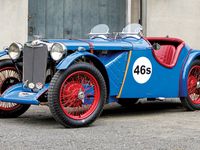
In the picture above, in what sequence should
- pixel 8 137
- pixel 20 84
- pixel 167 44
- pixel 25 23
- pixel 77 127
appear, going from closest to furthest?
pixel 8 137 < pixel 77 127 < pixel 20 84 < pixel 167 44 < pixel 25 23

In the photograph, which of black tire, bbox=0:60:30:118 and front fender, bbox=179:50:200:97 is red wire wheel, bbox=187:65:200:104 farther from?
black tire, bbox=0:60:30:118

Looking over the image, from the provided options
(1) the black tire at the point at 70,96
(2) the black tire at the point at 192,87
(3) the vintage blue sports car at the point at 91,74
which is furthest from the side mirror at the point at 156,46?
(1) the black tire at the point at 70,96

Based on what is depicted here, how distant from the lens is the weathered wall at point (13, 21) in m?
12.5

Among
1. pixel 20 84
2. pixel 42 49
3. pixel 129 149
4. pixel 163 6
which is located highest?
pixel 163 6

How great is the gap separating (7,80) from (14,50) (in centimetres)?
48

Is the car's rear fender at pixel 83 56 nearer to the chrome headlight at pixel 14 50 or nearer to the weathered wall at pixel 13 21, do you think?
the chrome headlight at pixel 14 50

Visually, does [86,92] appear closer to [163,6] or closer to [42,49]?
[42,49]

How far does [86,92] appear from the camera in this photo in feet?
23.7

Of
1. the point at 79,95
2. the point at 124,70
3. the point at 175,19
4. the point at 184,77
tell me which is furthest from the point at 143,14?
the point at 79,95

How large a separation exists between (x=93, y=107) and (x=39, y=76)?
0.82m

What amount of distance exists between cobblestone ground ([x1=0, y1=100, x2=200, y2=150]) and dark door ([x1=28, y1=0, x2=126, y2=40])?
480 centimetres

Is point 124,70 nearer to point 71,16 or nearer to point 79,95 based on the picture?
point 79,95

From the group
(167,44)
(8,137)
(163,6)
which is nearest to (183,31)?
(163,6)

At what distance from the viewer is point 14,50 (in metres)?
7.65
